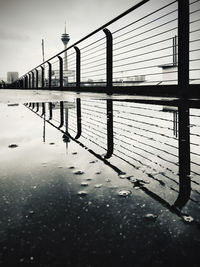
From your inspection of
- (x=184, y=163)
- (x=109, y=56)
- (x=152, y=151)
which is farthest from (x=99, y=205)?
(x=109, y=56)

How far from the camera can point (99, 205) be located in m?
0.62

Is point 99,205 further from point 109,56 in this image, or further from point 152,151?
point 109,56

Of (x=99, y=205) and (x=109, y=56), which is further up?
(x=109, y=56)

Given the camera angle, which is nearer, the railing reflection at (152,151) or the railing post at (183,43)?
the railing reflection at (152,151)

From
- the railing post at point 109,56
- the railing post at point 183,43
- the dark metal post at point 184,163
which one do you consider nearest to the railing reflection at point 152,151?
the dark metal post at point 184,163

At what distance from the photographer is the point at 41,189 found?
713 millimetres

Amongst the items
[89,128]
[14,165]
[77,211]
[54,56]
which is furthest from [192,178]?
[54,56]

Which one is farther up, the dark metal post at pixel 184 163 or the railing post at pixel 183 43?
the railing post at pixel 183 43

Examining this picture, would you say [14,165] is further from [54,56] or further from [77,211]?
[54,56]

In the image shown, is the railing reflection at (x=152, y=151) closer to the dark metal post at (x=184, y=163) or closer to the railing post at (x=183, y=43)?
the dark metal post at (x=184, y=163)

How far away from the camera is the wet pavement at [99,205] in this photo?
43 cm

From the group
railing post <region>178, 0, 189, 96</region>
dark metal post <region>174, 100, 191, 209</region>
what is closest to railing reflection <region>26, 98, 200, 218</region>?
dark metal post <region>174, 100, 191, 209</region>

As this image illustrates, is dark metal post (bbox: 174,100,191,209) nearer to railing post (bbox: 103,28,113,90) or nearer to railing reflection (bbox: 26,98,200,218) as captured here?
railing reflection (bbox: 26,98,200,218)

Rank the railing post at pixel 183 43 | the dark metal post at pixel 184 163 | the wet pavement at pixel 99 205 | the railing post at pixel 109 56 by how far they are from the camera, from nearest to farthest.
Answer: the wet pavement at pixel 99 205 → the dark metal post at pixel 184 163 → the railing post at pixel 183 43 → the railing post at pixel 109 56
